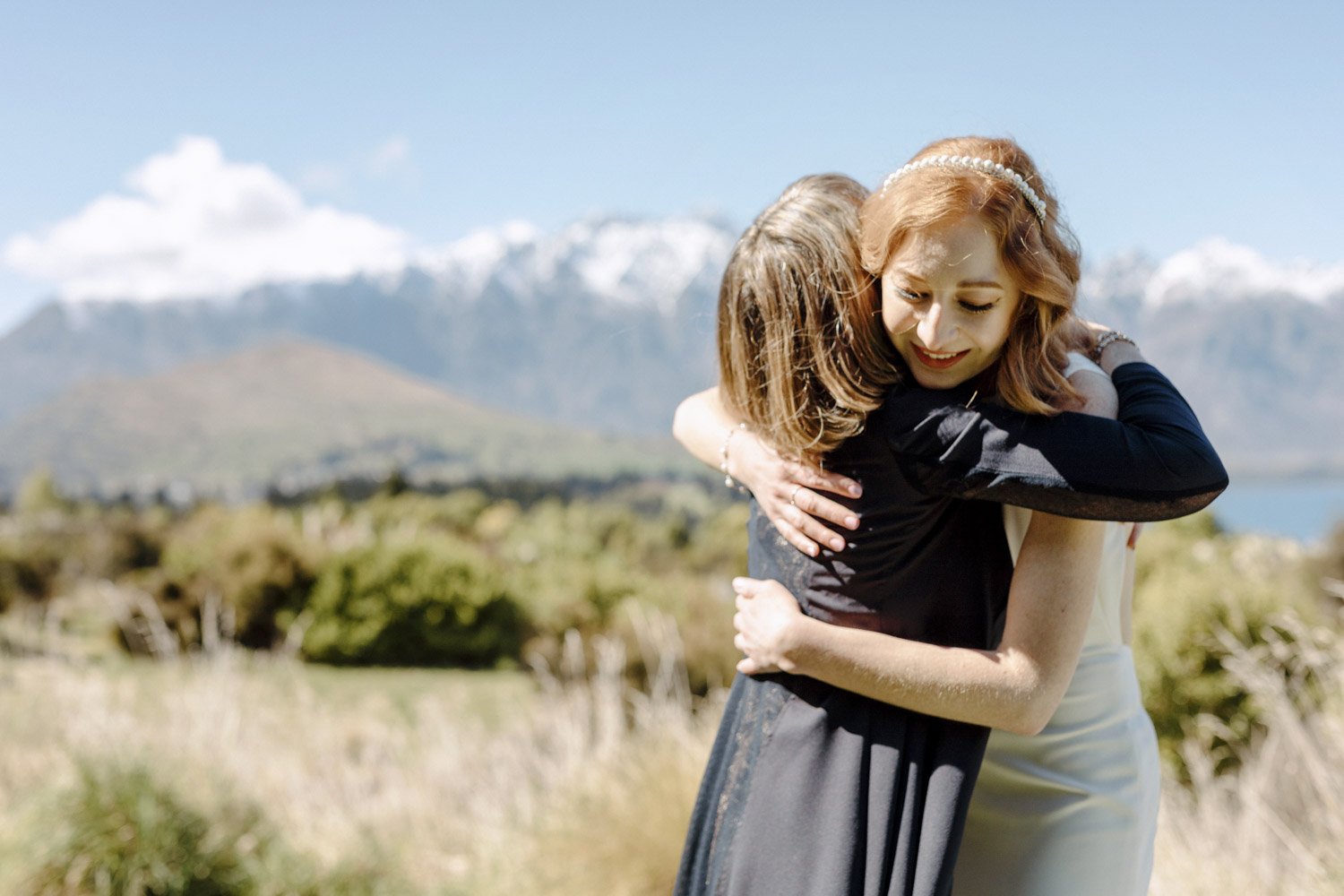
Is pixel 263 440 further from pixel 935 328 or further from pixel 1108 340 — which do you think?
pixel 935 328

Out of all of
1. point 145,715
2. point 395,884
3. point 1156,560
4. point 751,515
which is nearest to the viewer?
point 751,515

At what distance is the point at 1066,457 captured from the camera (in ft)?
4.41

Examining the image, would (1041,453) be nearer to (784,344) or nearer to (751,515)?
(784,344)

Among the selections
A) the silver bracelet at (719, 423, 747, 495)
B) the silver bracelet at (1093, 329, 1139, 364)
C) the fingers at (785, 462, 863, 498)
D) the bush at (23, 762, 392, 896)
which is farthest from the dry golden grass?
the fingers at (785, 462, 863, 498)

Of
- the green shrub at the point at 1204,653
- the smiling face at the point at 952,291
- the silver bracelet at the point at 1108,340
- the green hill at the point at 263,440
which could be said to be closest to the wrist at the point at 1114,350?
the silver bracelet at the point at 1108,340

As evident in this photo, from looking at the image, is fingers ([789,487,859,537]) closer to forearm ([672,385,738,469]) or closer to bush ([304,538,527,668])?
forearm ([672,385,738,469])

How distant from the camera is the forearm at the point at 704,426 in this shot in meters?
1.96

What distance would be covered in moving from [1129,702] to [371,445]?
16175 cm

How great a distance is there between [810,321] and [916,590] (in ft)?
1.38

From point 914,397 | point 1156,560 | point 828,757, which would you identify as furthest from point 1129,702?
point 1156,560

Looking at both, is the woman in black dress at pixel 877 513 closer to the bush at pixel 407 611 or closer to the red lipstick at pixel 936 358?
the red lipstick at pixel 936 358

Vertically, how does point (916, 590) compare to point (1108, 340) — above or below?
below

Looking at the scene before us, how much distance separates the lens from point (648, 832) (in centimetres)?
378

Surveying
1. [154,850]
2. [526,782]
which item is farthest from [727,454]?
[526,782]
